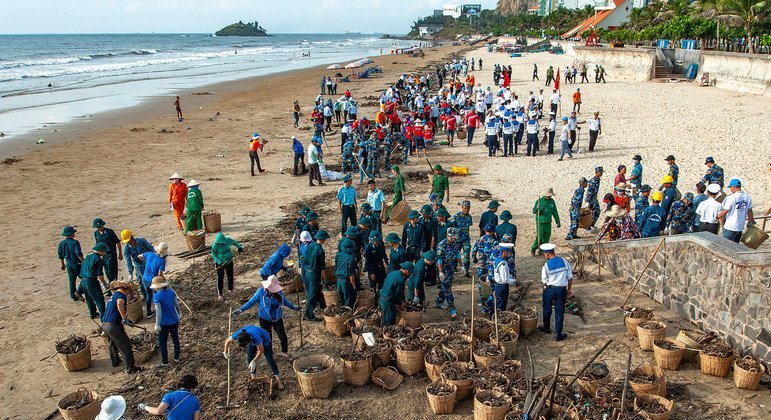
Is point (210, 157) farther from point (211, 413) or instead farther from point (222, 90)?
point (222, 90)

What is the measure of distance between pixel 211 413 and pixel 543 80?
44648 mm

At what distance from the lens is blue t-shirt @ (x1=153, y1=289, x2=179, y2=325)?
8.55 meters

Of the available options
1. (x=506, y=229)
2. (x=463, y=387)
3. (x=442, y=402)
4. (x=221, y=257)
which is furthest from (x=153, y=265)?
(x=506, y=229)

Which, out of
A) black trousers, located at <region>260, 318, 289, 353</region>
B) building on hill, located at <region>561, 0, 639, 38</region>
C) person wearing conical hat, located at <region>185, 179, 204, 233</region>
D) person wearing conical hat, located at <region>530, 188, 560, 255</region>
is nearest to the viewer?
black trousers, located at <region>260, 318, 289, 353</region>

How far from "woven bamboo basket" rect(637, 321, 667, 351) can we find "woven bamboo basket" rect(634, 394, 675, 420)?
1505 mm

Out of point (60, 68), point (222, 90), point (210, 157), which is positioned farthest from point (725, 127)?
point (60, 68)

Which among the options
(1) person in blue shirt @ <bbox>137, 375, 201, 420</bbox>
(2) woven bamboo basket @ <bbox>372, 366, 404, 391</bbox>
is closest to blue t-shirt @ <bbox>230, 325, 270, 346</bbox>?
Result: (1) person in blue shirt @ <bbox>137, 375, 201, 420</bbox>

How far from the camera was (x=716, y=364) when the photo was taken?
824 cm

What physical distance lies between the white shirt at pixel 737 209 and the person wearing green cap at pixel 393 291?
689 cm

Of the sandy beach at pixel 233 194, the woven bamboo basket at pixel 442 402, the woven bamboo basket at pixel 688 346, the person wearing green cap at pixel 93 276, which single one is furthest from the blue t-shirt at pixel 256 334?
the woven bamboo basket at pixel 688 346

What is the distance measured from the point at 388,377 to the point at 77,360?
499cm

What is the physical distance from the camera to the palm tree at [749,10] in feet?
110

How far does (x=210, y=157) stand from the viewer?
23.7 meters

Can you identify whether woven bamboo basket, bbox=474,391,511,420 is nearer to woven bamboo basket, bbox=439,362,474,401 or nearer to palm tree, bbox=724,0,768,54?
woven bamboo basket, bbox=439,362,474,401
